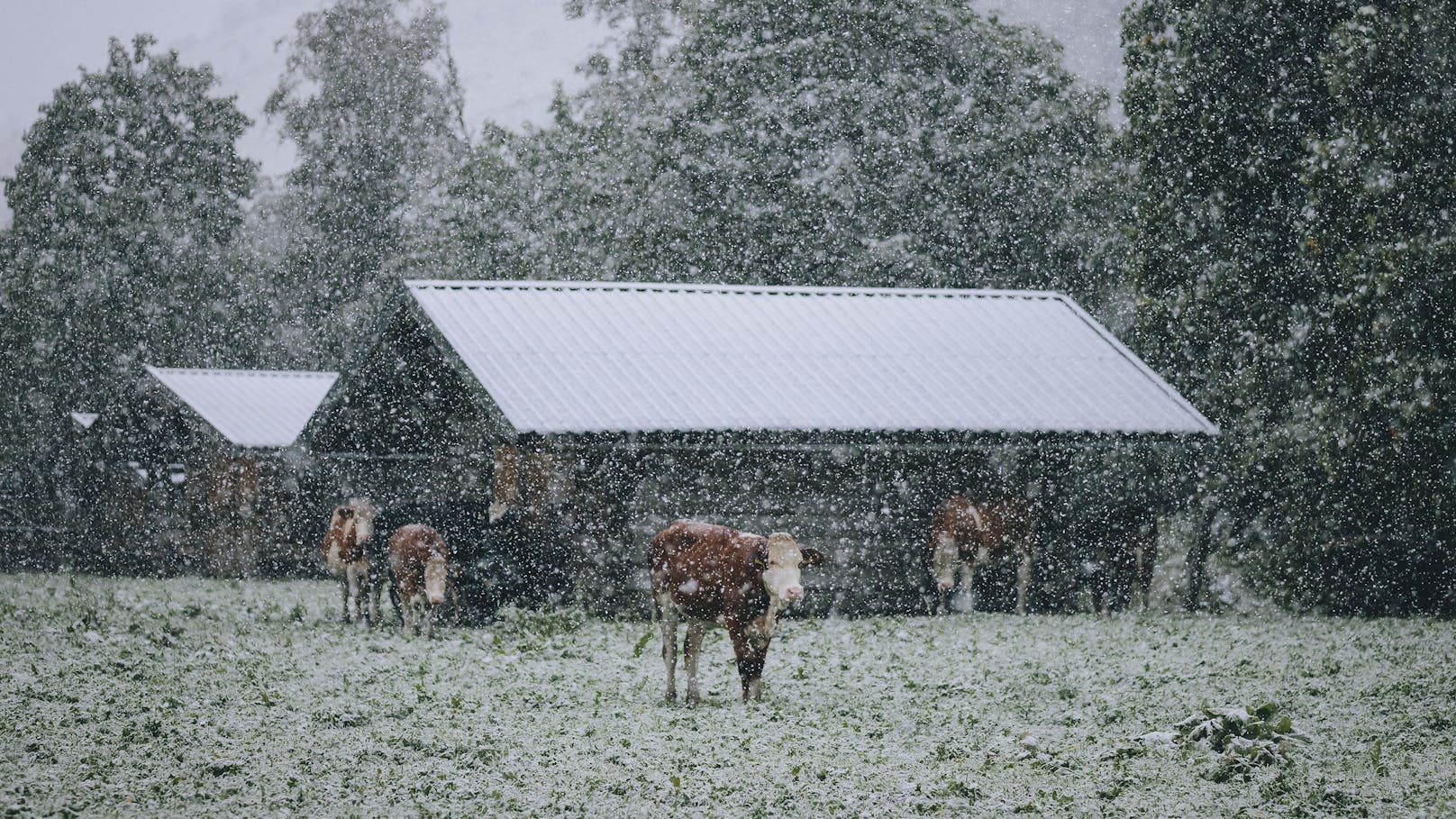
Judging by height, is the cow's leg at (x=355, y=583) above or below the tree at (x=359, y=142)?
below

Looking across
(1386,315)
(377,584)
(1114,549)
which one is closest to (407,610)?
(377,584)

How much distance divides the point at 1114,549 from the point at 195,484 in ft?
61.5

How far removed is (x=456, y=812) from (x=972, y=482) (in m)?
14.1

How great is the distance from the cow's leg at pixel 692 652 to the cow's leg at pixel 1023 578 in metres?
9.48

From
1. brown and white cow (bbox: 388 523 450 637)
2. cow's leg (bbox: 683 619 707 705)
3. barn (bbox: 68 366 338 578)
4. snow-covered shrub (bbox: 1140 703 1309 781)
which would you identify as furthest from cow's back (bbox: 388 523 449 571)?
barn (bbox: 68 366 338 578)

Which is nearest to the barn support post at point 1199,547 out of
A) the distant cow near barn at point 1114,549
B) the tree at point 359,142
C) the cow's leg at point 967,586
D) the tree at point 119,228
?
the distant cow near barn at point 1114,549

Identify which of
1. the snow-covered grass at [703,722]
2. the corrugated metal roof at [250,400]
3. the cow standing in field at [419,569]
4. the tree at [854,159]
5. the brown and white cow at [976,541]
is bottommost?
the snow-covered grass at [703,722]

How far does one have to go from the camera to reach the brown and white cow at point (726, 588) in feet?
38.3

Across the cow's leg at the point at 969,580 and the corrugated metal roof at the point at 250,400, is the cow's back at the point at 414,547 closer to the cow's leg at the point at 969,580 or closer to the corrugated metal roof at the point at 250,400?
the cow's leg at the point at 969,580

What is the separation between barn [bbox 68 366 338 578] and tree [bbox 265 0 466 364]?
15.7 meters

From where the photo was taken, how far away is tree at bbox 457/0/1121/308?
3428cm

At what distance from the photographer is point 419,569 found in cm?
1739

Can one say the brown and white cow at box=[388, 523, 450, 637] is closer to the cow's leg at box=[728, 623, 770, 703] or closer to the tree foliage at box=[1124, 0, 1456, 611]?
the cow's leg at box=[728, 623, 770, 703]

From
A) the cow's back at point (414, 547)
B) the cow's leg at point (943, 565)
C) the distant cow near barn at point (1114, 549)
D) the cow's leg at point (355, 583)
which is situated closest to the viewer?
the cow's back at point (414, 547)
